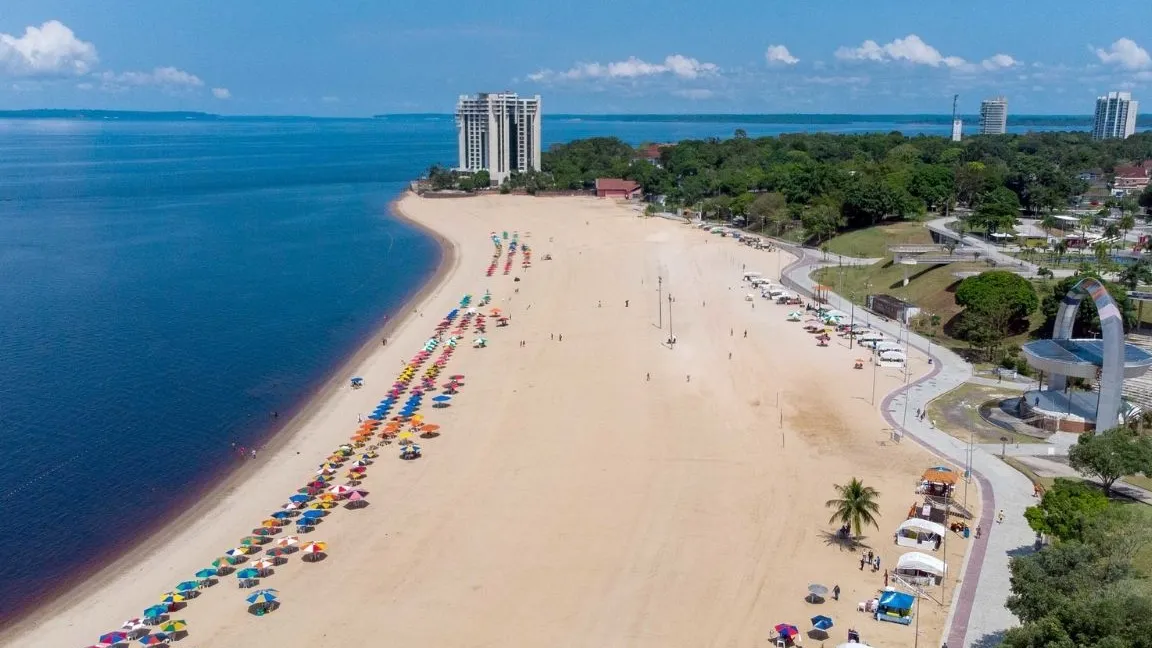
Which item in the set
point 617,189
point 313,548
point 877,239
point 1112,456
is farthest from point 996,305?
point 617,189

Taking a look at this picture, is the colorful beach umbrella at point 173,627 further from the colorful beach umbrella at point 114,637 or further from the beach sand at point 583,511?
the colorful beach umbrella at point 114,637

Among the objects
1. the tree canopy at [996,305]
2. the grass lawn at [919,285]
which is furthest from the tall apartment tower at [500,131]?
the tree canopy at [996,305]

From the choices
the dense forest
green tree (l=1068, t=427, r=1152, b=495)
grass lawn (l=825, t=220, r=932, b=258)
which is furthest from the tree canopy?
grass lawn (l=825, t=220, r=932, b=258)

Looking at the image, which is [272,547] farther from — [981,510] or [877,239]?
[877,239]

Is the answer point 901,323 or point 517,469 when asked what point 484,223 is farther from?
point 517,469

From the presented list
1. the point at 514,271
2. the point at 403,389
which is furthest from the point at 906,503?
the point at 514,271

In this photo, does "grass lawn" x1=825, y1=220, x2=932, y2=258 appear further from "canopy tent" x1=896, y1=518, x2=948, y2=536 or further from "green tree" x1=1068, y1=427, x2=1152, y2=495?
"canopy tent" x1=896, y1=518, x2=948, y2=536

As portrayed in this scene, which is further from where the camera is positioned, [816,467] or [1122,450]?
[816,467]

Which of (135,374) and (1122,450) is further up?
(1122,450)
